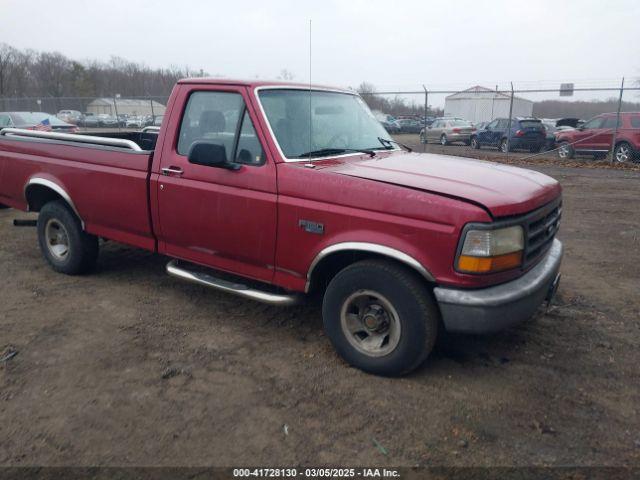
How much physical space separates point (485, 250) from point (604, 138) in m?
15.8

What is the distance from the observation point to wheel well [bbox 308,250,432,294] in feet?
11.0

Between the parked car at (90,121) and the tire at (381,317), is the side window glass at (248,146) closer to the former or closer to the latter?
the tire at (381,317)

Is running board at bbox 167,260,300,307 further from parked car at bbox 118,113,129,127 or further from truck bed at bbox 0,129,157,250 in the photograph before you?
parked car at bbox 118,113,129,127

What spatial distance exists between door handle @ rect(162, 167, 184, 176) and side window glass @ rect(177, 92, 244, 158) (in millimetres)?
155

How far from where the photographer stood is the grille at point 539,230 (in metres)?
3.28

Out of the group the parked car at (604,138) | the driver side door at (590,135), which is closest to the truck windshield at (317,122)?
the parked car at (604,138)

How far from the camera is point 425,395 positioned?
3.29m

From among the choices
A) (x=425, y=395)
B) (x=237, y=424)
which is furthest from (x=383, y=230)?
(x=237, y=424)

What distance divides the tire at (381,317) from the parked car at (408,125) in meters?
35.1

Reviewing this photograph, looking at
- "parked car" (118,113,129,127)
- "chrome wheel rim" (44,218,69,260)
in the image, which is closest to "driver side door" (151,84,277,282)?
"chrome wheel rim" (44,218,69,260)

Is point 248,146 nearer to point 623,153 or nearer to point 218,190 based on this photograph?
point 218,190

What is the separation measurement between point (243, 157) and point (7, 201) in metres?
3.58

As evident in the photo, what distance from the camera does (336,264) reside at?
3.78 meters

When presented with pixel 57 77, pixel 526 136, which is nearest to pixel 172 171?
pixel 526 136
